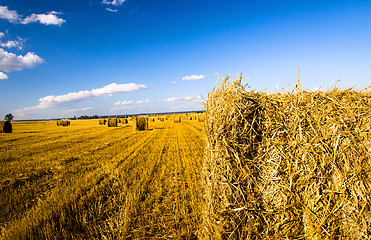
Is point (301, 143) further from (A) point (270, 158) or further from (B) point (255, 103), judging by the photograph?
(B) point (255, 103)

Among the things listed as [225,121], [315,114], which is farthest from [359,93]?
[225,121]

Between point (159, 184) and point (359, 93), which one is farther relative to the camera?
point (159, 184)

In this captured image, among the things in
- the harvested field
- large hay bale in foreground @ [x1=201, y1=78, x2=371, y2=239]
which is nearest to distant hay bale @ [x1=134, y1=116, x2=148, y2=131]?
the harvested field

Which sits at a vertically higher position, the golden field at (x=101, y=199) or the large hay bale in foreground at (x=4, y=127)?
the large hay bale in foreground at (x=4, y=127)

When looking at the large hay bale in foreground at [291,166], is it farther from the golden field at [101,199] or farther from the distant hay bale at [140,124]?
the distant hay bale at [140,124]

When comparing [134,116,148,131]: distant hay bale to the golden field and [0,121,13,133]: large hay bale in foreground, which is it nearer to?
the golden field

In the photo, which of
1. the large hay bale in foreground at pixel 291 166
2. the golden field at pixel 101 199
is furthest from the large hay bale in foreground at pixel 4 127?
the large hay bale in foreground at pixel 291 166

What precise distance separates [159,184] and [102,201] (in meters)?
1.76

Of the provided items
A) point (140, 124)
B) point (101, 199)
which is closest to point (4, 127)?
point (140, 124)

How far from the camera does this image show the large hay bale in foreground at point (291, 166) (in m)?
2.56

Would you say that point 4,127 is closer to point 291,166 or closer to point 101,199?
point 101,199

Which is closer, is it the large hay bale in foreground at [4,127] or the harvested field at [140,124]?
the harvested field at [140,124]

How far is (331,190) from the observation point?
2578 mm

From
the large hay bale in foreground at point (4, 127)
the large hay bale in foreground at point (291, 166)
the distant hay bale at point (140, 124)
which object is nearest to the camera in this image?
the large hay bale in foreground at point (291, 166)
